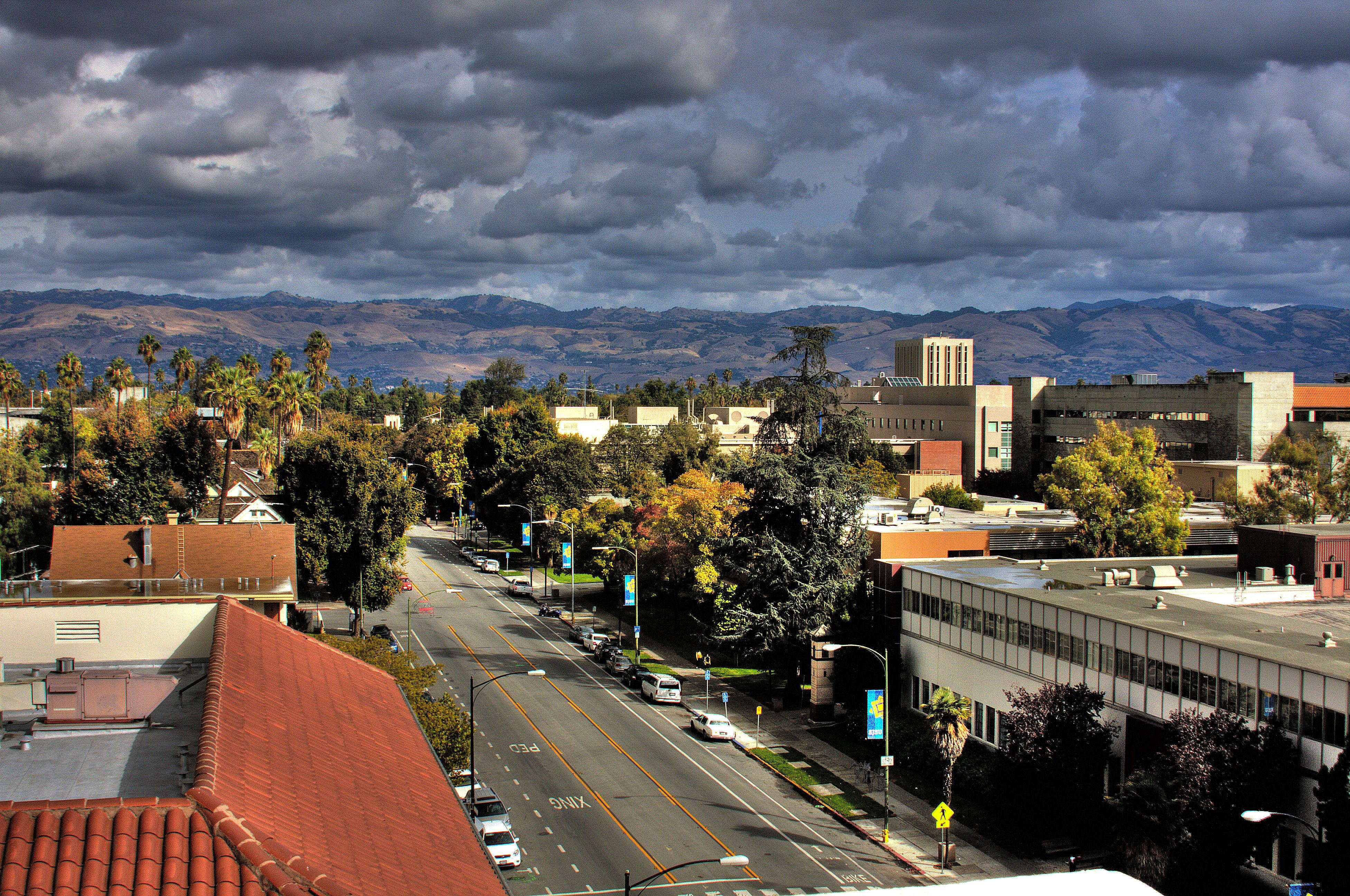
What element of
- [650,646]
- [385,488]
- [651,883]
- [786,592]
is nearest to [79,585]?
[651,883]

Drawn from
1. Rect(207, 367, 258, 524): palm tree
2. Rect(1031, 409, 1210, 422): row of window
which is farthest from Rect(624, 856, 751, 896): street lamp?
Rect(1031, 409, 1210, 422): row of window

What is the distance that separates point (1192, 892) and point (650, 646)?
43.0m

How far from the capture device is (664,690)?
Answer: 181ft

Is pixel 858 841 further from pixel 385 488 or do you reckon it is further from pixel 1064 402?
pixel 1064 402

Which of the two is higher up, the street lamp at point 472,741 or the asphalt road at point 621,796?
the street lamp at point 472,741

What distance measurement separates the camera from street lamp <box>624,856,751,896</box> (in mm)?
22297

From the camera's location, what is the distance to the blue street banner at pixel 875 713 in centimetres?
3959

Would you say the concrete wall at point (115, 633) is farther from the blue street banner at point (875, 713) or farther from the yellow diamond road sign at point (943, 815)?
the blue street banner at point (875, 713)

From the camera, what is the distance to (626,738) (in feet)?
159

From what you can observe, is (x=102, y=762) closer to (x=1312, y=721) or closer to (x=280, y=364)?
(x=1312, y=721)

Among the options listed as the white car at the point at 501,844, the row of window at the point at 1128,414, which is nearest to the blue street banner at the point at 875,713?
the white car at the point at 501,844

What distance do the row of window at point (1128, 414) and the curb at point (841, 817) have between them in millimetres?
89271

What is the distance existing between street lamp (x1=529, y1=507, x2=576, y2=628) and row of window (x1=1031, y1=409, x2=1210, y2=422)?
2698 inches

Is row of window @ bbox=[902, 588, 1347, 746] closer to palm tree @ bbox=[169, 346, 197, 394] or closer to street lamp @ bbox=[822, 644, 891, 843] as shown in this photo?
street lamp @ bbox=[822, 644, 891, 843]
